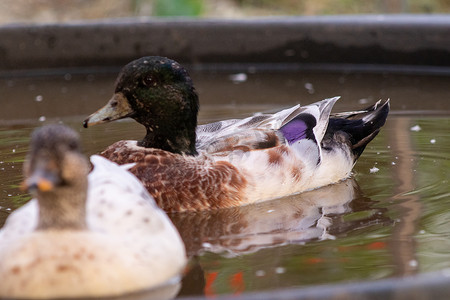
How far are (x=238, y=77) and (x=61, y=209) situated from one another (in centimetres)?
482

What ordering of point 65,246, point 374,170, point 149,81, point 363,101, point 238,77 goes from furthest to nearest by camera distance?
point 238,77
point 363,101
point 374,170
point 149,81
point 65,246

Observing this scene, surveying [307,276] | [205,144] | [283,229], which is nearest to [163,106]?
[205,144]

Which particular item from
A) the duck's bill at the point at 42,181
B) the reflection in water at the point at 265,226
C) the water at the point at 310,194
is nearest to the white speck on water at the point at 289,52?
the water at the point at 310,194

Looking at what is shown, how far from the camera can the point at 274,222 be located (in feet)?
16.8

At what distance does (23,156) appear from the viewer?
20.5 ft

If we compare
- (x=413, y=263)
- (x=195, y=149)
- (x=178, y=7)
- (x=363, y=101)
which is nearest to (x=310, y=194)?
(x=195, y=149)

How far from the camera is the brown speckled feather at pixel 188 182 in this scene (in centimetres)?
533

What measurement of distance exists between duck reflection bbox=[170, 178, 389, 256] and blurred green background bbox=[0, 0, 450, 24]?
5.49 metres

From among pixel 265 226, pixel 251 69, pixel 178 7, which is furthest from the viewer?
pixel 178 7

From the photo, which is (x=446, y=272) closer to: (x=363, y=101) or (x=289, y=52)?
(x=363, y=101)

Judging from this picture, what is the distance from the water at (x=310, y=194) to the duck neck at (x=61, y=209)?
23.4 inches

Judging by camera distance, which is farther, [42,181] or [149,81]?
[149,81]

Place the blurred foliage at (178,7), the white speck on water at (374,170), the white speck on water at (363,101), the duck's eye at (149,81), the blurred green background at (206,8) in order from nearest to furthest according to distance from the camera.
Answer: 1. the duck's eye at (149,81)
2. the white speck on water at (374,170)
3. the white speck on water at (363,101)
4. the blurred foliage at (178,7)
5. the blurred green background at (206,8)

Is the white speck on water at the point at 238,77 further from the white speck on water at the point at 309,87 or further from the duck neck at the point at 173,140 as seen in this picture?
the duck neck at the point at 173,140
